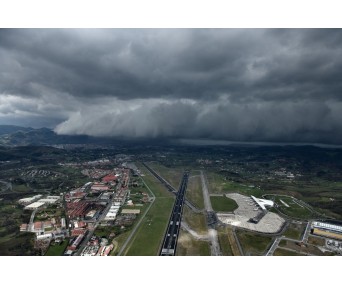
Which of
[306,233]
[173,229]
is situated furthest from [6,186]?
[306,233]

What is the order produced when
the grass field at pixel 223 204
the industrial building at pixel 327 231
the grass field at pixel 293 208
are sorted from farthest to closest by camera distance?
the grass field at pixel 223 204
the grass field at pixel 293 208
the industrial building at pixel 327 231

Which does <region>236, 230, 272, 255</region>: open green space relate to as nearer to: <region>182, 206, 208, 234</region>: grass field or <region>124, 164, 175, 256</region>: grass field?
<region>182, 206, 208, 234</region>: grass field

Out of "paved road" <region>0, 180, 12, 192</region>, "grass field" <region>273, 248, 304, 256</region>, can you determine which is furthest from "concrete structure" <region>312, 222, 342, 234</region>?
"paved road" <region>0, 180, 12, 192</region>

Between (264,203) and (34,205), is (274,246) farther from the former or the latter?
(34,205)

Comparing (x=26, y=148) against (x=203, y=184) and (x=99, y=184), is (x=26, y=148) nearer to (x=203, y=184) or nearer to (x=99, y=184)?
(x=99, y=184)

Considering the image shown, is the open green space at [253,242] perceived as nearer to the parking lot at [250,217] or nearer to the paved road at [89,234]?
the parking lot at [250,217]

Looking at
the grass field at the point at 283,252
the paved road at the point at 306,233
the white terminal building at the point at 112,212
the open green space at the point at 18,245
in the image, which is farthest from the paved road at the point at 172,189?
the open green space at the point at 18,245
